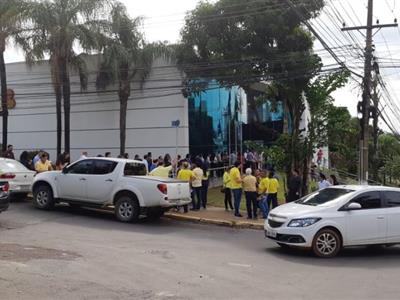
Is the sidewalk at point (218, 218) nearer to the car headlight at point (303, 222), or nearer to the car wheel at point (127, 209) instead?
the car wheel at point (127, 209)

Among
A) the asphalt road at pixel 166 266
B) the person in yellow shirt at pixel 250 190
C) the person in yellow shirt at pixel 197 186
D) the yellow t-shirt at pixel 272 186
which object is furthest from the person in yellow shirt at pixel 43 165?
the yellow t-shirt at pixel 272 186

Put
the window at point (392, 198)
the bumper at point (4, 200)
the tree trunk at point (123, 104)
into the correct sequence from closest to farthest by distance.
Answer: the window at point (392, 198) < the bumper at point (4, 200) < the tree trunk at point (123, 104)

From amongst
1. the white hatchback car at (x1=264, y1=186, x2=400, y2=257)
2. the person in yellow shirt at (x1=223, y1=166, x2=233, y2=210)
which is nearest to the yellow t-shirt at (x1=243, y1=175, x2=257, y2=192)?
the person in yellow shirt at (x1=223, y1=166, x2=233, y2=210)

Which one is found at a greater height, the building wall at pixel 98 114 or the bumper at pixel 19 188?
the building wall at pixel 98 114

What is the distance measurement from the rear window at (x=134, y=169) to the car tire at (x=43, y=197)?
8.20ft

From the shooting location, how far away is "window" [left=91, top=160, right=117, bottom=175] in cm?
1559

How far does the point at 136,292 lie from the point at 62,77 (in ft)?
66.4

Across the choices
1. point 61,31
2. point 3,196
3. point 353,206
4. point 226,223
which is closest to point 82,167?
point 3,196

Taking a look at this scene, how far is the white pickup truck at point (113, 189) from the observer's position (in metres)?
14.9

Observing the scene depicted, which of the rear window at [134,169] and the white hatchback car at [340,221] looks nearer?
the white hatchback car at [340,221]

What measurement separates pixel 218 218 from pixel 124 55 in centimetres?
1255

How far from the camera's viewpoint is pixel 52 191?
16281 mm

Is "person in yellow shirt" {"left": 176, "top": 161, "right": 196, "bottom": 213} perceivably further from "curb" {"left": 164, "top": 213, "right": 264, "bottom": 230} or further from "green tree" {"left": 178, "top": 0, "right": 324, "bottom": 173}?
"green tree" {"left": 178, "top": 0, "right": 324, "bottom": 173}

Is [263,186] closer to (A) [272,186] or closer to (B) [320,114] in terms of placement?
(A) [272,186]
